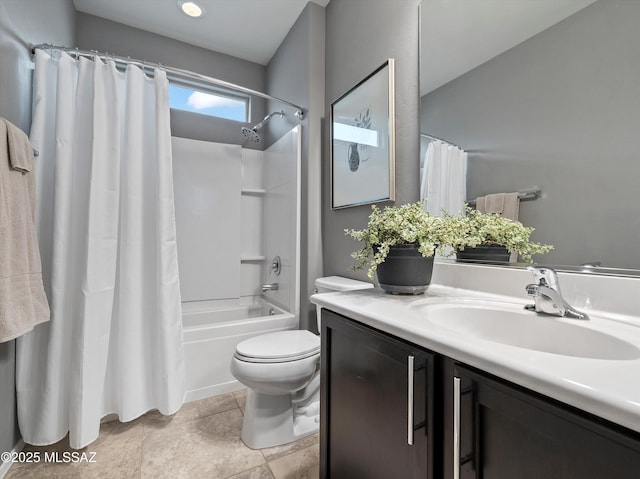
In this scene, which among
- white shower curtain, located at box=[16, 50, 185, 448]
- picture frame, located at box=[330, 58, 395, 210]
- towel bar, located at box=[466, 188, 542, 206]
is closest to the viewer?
towel bar, located at box=[466, 188, 542, 206]

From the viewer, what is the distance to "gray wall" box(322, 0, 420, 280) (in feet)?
4.74

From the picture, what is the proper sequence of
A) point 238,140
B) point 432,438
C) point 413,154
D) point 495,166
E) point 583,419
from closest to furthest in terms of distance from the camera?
point 583,419 < point 432,438 < point 495,166 < point 413,154 < point 238,140

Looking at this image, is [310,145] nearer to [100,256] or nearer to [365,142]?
[365,142]

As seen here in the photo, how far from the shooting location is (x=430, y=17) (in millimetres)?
1346

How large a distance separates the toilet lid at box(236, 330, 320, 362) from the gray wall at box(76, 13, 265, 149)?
2.01 m

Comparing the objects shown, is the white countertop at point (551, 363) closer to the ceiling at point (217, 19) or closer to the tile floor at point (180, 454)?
the tile floor at point (180, 454)

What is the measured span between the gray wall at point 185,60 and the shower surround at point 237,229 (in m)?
0.20

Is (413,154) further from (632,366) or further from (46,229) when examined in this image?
(46,229)

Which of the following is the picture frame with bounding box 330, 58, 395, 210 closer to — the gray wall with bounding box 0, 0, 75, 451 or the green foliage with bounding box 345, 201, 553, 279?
the green foliage with bounding box 345, 201, 553, 279

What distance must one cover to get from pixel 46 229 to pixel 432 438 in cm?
185

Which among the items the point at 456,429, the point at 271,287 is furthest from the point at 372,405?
the point at 271,287

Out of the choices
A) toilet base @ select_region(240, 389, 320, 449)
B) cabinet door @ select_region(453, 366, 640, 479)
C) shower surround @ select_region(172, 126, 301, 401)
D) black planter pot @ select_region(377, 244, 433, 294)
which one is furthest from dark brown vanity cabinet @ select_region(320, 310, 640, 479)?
shower surround @ select_region(172, 126, 301, 401)

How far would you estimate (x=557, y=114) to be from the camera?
0.92 metres

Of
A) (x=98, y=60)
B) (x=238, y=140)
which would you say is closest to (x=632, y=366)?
(x=98, y=60)
